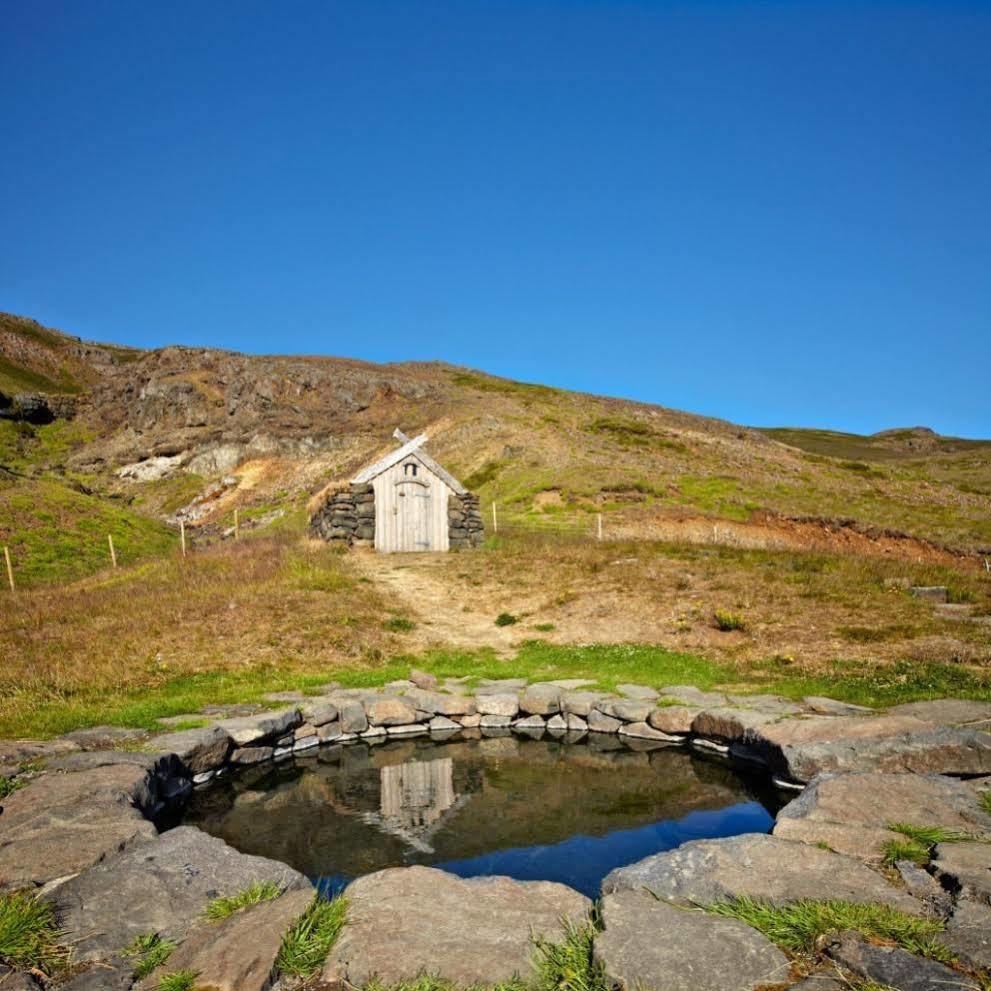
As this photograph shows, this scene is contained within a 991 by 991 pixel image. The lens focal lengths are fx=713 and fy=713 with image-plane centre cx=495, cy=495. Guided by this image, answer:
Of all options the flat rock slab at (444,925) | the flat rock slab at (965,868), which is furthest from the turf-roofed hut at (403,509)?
the flat rock slab at (965,868)

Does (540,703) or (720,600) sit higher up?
(720,600)

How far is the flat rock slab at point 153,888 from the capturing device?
4.82 m

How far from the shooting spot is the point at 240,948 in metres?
4.38

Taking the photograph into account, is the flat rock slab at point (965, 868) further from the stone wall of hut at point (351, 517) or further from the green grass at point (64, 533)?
the green grass at point (64, 533)

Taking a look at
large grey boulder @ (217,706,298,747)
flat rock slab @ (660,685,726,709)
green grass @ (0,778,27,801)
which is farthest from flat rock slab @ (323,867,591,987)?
flat rock slab @ (660,685,726,709)

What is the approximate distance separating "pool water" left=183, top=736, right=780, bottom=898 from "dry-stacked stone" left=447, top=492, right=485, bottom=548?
66.6 feet

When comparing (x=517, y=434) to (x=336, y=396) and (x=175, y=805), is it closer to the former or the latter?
(x=336, y=396)

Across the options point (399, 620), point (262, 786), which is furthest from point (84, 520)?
point (262, 786)

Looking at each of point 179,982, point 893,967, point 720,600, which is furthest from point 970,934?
point 720,600

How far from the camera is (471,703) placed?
12.4 m

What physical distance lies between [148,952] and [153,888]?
0.86 m

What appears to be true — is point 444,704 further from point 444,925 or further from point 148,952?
point 148,952

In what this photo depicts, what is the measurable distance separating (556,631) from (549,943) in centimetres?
1269

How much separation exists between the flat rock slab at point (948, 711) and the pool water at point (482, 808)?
2559 mm
